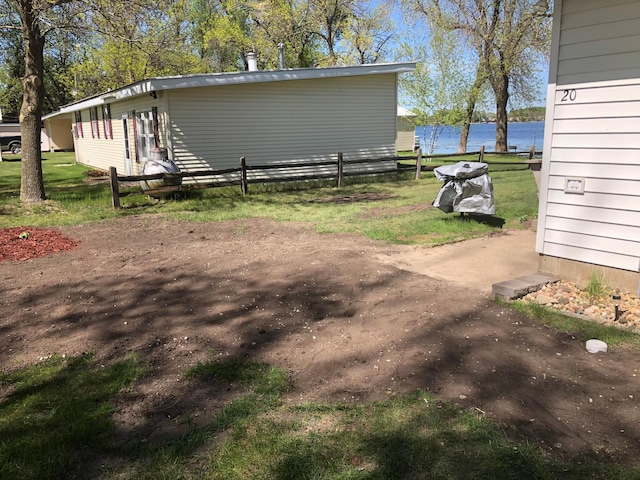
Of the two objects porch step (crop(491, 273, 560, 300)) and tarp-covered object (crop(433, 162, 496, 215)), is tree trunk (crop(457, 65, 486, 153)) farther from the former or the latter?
porch step (crop(491, 273, 560, 300))

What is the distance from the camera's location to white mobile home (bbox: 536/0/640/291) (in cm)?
494

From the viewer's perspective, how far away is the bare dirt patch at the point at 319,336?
3223mm

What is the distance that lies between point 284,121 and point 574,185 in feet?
38.0

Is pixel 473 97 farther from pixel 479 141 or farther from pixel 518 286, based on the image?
pixel 479 141

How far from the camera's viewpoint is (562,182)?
18.2 feet

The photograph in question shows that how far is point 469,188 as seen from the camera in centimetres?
893

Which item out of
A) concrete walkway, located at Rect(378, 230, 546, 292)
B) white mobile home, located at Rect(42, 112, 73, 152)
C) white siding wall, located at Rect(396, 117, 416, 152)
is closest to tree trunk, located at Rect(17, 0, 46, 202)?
concrete walkway, located at Rect(378, 230, 546, 292)

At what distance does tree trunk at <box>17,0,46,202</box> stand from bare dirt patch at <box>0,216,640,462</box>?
5.08 metres

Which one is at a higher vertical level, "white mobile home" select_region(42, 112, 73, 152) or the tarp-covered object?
"white mobile home" select_region(42, 112, 73, 152)

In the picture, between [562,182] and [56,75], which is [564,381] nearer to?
[562,182]

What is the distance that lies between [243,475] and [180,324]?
2318mm

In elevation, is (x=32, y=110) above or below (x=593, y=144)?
above

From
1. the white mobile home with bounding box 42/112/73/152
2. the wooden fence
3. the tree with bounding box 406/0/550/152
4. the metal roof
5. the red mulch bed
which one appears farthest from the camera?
the white mobile home with bounding box 42/112/73/152

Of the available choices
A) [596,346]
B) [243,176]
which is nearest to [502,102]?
[243,176]
